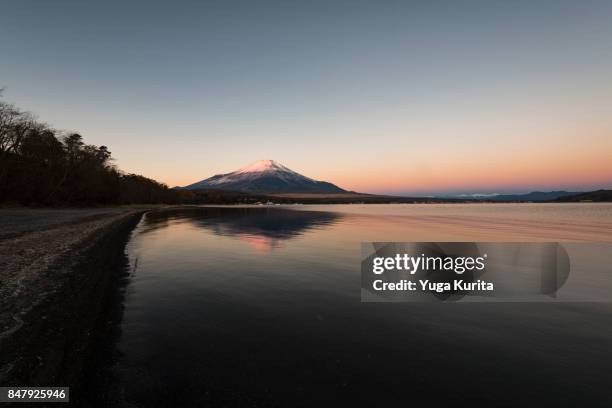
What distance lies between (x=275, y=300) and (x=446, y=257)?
16423mm

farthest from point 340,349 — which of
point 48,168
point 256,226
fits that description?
point 48,168

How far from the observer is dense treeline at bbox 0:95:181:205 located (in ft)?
229

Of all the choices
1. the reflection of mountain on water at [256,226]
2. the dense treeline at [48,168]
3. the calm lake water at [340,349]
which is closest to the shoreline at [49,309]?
the calm lake water at [340,349]

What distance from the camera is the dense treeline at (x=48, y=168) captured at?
69.8 metres

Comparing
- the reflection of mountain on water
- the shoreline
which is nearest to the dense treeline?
the reflection of mountain on water

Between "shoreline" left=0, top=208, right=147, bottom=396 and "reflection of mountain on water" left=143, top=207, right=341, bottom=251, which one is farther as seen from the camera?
"reflection of mountain on water" left=143, top=207, right=341, bottom=251

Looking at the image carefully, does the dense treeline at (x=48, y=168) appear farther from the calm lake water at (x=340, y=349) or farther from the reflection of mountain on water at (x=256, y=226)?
the calm lake water at (x=340, y=349)

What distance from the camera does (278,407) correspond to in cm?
543

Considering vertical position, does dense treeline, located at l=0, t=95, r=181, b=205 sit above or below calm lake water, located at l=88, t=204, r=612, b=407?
above

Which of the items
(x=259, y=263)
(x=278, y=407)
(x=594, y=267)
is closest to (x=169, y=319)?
(x=278, y=407)

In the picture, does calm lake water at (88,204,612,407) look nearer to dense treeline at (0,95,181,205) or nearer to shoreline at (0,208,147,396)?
shoreline at (0,208,147,396)

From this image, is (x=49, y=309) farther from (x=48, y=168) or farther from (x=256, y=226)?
(x=48, y=168)

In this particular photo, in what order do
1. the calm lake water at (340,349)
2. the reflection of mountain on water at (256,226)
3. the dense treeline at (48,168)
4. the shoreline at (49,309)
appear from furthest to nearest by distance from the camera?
the dense treeline at (48,168)
the reflection of mountain on water at (256,226)
the shoreline at (49,309)
the calm lake water at (340,349)

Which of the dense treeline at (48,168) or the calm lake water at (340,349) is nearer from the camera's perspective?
the calm lake water at (340,349)
